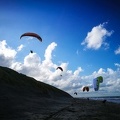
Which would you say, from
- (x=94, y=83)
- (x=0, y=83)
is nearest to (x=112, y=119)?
(x=0, y=83)

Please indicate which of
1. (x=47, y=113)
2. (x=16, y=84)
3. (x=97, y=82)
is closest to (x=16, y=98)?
(x=47, y=113)

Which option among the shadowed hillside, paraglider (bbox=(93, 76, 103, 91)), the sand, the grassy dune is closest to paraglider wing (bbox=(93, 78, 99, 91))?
paraglider (bbox=(93, 76, 103, 91))

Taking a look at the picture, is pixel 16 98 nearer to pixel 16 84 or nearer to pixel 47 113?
pixel 47 113

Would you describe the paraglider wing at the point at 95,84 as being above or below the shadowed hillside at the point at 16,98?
above

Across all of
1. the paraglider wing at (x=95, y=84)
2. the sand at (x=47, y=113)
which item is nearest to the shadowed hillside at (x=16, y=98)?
the sand at (x=47, y=113)

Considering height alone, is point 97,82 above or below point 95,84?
above

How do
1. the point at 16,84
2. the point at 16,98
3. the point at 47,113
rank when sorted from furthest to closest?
the point at 16,84
the point at 16,98
the point at 47,113

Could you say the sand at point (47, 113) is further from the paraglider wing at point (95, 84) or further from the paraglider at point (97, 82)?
the paraglider wing at point (95, 84)

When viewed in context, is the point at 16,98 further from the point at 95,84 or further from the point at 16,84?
the point at 95,84

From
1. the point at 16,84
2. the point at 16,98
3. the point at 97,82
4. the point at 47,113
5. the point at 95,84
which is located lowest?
the point at 47,113

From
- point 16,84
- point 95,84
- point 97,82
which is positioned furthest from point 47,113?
point 95,84

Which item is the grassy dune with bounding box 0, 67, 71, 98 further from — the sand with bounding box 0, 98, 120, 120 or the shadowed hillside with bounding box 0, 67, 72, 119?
the sand with bounding box 0, 98, 120, 120

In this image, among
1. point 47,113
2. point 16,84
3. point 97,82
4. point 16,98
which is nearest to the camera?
point 47,113

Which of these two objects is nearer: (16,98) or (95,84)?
(16,98)
